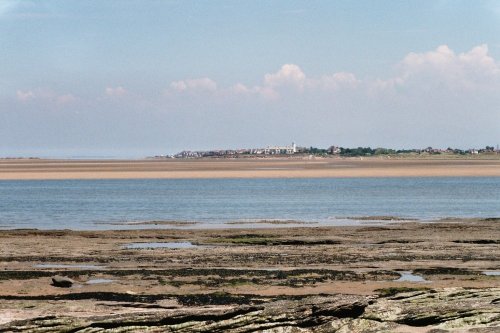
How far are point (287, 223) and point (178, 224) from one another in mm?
6651

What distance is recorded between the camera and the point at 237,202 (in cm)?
6969

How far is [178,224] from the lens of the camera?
50312 mm

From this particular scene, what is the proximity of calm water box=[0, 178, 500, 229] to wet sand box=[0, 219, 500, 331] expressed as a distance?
331 inches

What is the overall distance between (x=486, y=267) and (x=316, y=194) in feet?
165

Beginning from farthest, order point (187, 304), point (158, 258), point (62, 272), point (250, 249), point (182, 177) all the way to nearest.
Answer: point (182, 177) < point (250, 249) < point (158, 258) < point (62, 272) < point (187, 304)

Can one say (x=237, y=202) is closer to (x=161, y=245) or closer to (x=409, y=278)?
(x=161, y=245)

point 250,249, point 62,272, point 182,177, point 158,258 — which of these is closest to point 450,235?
point 250,249

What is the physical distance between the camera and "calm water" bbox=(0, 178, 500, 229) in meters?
55.6

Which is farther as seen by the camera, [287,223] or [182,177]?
[182,177]

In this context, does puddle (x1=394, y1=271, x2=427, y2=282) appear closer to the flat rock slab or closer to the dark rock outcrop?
the dark rock outcrop

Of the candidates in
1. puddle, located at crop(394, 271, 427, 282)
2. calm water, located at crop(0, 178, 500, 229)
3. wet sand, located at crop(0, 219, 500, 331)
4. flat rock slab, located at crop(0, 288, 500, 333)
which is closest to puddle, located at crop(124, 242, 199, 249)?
wet sand, located at crop(0, 219, 500, 331)

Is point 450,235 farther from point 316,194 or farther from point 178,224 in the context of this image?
point 316,194

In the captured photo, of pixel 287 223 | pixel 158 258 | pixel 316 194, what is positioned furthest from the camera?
pixel 316 194

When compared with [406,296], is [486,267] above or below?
below
